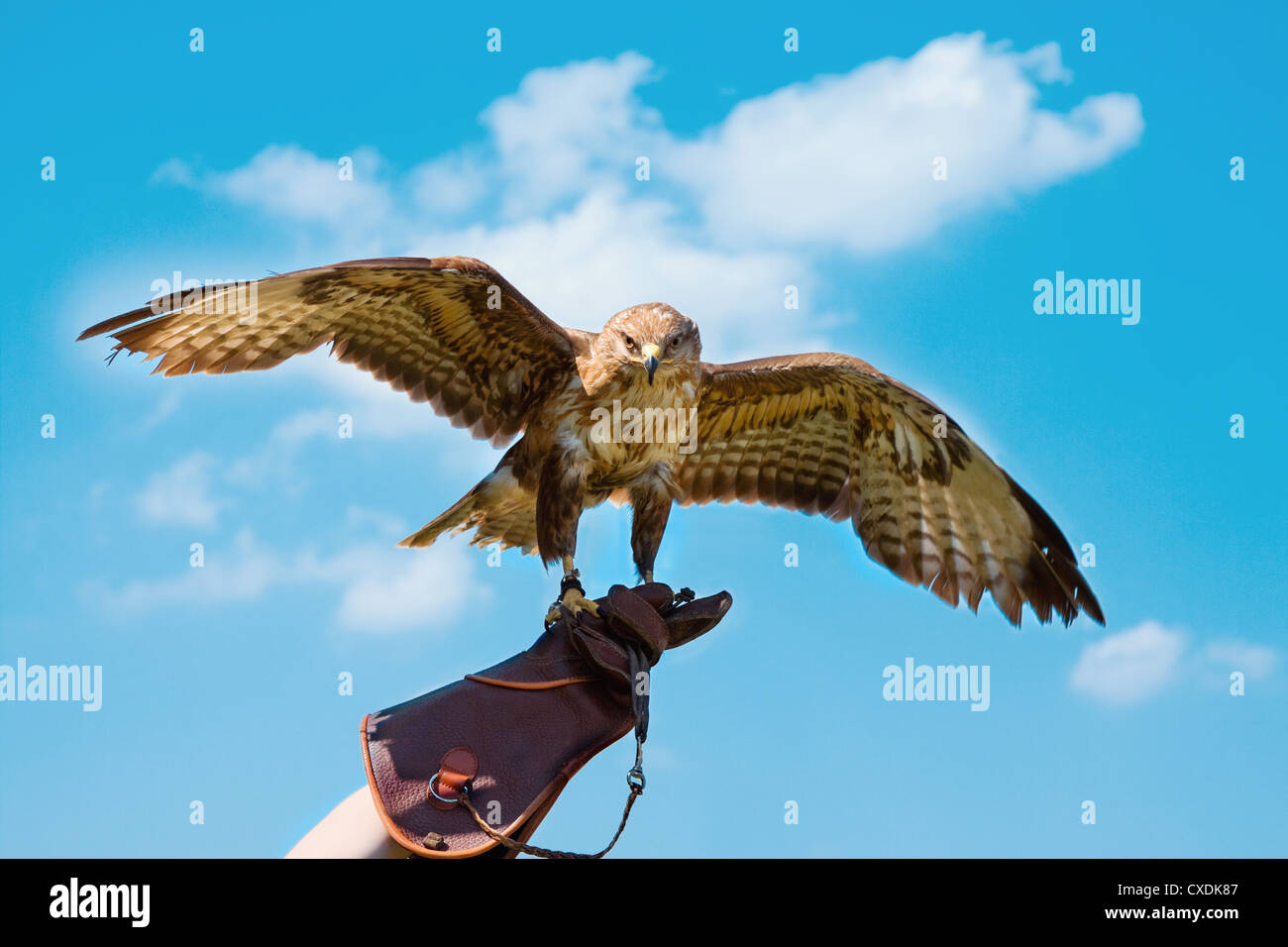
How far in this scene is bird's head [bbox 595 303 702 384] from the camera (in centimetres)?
565

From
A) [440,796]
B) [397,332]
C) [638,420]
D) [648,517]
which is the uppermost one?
[397,332]

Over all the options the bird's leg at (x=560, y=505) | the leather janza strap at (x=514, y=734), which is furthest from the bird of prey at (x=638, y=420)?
the leather janza strap at (x=514, y=734)

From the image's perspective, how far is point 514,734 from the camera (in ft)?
12.0

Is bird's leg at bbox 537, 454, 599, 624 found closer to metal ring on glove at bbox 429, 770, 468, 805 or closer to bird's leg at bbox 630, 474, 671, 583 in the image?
bird's leg at bbox 630, 474, 671, 583

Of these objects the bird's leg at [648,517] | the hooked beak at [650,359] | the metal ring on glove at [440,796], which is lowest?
the metal ring on glove at [440,796]

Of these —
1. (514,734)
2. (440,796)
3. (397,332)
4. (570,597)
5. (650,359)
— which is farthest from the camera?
(397,332)

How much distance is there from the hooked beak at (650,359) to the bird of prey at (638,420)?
0.02 m

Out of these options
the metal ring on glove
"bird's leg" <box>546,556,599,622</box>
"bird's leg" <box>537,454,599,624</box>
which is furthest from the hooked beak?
the metal ring on glove

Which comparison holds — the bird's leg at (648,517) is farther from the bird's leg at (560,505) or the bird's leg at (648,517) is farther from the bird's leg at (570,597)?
the bird's leg at (570,597)

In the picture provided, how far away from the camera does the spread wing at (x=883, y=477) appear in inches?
235

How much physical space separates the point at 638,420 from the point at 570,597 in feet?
3.85

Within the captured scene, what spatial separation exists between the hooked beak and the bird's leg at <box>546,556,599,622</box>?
3.25 feet

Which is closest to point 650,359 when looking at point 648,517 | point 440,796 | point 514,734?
point 648,517

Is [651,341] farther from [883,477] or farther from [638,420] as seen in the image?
[883,477]
